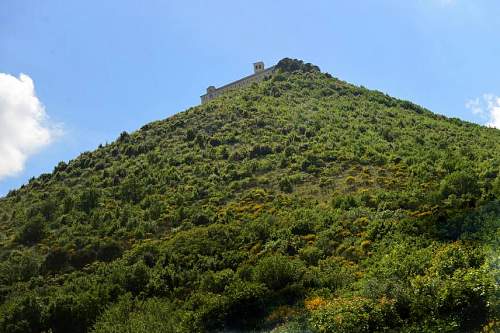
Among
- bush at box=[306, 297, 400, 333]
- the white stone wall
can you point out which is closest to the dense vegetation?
bush at box=[306, 297, 400, 333]

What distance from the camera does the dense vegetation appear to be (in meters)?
17.9

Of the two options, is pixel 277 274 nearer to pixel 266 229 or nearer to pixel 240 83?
pixel 266 229

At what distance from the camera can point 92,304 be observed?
85.6 ft

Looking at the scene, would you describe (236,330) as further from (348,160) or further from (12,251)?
(348,160)

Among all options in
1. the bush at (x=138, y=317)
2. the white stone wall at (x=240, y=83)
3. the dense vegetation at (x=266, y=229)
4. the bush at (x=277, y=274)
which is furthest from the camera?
the white stone wall at (x=240, y=83)

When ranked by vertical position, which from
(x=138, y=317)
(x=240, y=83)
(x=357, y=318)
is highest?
(x=240, y=83)

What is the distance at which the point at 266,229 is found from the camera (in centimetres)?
3319

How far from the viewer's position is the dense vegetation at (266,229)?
17.9m

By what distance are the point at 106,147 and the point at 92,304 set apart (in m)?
42.7

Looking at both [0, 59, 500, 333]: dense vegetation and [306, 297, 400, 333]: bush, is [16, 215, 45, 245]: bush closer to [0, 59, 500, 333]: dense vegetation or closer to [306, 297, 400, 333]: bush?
[0, 59, 500, 333]: dense vegetation

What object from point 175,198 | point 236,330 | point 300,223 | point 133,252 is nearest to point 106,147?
point 175,198

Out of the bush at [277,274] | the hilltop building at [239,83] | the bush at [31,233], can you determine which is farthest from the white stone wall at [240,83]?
the bush at [277,274]

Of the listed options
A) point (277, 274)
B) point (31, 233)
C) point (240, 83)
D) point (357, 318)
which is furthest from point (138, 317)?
point (240, 83)

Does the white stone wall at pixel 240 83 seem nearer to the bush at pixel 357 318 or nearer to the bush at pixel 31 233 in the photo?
the bush at pixel 31 233
